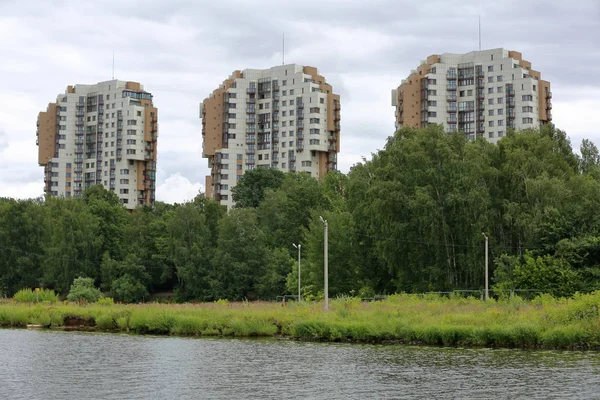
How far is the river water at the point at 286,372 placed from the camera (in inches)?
1153

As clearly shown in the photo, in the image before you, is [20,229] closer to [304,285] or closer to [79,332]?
[304,285]

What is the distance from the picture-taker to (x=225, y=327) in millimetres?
54781

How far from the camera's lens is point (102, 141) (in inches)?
6890

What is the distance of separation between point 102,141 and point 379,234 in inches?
4207

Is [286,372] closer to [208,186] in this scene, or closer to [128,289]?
[128,289]

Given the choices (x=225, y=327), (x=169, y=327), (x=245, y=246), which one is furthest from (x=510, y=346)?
(x=245, y=246)

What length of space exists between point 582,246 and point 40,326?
42.2m

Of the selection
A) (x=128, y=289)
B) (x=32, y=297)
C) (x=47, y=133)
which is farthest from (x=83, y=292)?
(x=47, y=133)

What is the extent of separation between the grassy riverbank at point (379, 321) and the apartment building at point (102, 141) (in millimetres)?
106437

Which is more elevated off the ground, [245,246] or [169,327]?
[245,246]

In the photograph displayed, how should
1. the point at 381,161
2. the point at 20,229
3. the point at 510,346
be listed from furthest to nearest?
the point at 20,229
the point at 381,161
the point at 510,346

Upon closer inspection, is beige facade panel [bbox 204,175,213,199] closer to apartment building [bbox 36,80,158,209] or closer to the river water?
apartment building [bbox 36,80,158,209]

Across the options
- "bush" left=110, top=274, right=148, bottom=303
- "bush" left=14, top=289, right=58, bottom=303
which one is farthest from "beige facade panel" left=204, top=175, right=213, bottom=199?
"bush" left=14, top=289, right=58, bottom=303

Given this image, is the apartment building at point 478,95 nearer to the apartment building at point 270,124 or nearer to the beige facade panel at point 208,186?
the apartment building at point 270,124
